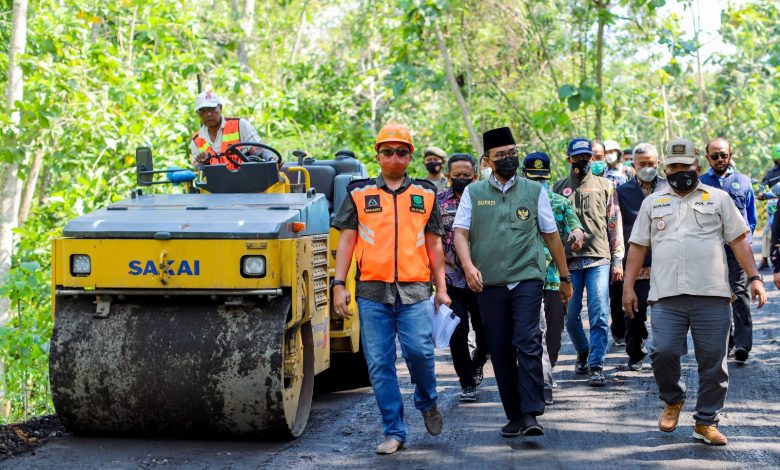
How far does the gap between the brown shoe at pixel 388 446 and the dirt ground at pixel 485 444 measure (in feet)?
0.16

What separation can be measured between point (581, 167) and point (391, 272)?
3.50 m

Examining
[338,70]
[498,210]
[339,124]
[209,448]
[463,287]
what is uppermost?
[338,70]

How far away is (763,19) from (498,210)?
63.8 feet

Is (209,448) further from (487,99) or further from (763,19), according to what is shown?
(763,19)

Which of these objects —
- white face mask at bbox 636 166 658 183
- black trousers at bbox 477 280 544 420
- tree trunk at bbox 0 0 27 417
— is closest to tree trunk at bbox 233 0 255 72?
tree trunk at bbox 0 0 27 417

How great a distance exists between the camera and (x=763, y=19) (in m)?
24.9

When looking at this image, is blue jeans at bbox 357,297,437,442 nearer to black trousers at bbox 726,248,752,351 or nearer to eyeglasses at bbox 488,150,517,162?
eyeglasses at bbox 488,150,517,162

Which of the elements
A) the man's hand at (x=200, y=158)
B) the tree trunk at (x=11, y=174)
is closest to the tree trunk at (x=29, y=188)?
the tree trunk at (x=11, y=174)

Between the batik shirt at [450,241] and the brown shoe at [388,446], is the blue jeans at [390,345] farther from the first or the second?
the batik shirt at [450,241]

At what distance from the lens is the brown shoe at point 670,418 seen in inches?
289

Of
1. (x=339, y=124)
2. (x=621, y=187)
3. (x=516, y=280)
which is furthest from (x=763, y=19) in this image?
(x=516, y=280)

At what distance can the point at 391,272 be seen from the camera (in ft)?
22.9

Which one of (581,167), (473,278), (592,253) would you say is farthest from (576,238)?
(473,278)

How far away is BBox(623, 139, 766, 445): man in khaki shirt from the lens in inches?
283
